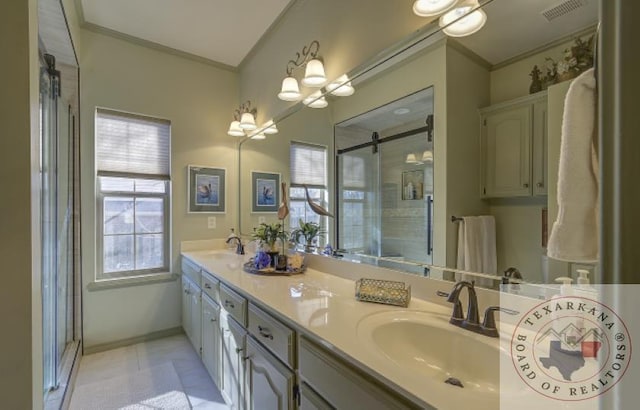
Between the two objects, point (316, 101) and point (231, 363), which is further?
point (316, 101)

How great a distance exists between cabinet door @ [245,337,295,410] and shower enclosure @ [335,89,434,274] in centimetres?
72

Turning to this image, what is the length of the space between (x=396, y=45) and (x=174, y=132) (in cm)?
238

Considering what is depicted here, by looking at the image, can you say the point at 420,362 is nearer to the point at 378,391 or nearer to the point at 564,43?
the point at 378,391

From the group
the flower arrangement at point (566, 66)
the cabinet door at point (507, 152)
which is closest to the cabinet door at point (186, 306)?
the cabinet door at point (507, 152)

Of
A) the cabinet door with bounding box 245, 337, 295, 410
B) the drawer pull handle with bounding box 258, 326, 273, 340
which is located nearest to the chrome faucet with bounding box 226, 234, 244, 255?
the cabinet door with bounding box 245, 337, 295, 410

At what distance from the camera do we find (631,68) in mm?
440

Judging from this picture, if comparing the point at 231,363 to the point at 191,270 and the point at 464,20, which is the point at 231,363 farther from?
the point at 464,20

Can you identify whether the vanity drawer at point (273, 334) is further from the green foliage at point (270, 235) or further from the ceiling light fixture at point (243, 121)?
the ceiling light fixture at point (243, 121)

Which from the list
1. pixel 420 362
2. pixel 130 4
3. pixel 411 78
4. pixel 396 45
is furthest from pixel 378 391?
pixel 130 4

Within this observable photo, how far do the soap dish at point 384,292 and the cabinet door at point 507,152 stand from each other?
53cm

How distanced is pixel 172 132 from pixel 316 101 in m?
1.70

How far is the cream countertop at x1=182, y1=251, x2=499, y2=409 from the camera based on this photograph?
2.24ft

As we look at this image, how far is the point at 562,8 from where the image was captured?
0.93 meters

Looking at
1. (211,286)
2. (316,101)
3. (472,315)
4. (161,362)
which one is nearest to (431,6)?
(316,101)
